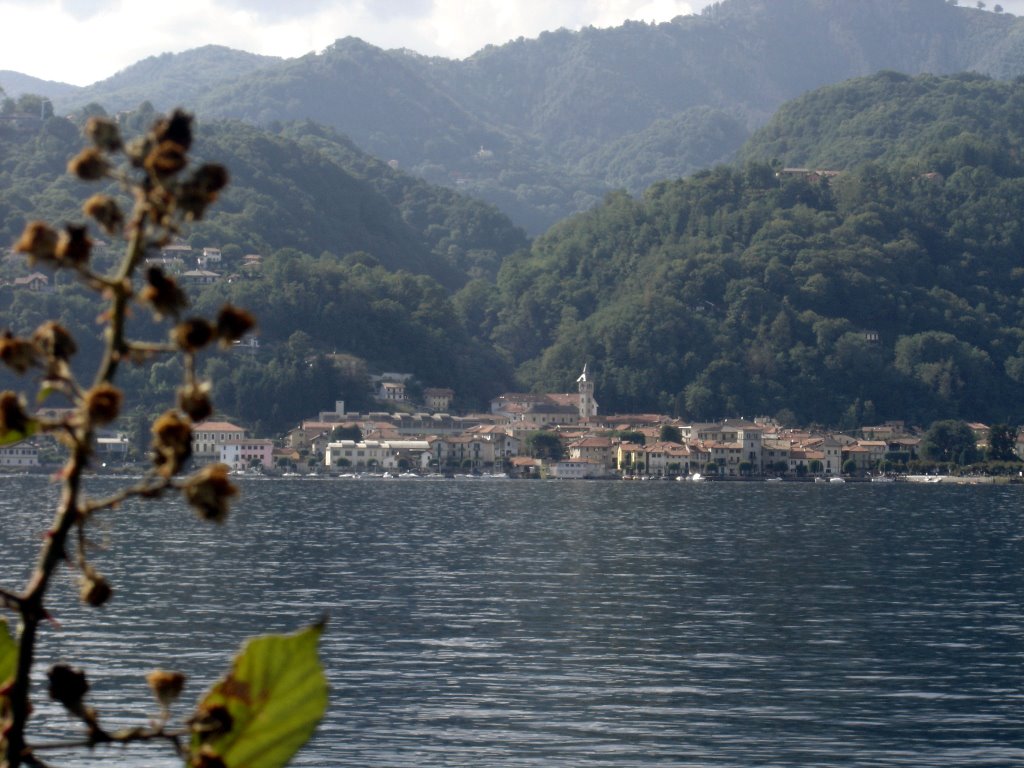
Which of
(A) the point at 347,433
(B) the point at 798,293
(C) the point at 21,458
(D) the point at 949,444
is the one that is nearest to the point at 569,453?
(A) the point at 347,433

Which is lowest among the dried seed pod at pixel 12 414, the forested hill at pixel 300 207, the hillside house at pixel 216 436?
the hillside house at pixel 216 436

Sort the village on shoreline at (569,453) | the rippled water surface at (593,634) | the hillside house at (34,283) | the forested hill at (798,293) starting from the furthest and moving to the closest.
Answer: the forested hill at (798,293)
the hillside house at (34,283)
the village on shoreline at (569,453)
the rippled water surface at (593,634)

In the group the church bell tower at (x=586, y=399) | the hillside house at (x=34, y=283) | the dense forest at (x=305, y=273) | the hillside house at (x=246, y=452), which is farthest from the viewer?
the church bell tower at (x=586, y=399)

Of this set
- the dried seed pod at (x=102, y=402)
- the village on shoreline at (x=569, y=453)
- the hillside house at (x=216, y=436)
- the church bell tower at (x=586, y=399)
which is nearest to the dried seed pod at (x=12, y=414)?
the dried seed pod at (x=102, y=402)

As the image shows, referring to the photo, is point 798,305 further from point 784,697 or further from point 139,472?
point 784,697

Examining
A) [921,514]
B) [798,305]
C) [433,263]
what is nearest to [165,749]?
[921,514]

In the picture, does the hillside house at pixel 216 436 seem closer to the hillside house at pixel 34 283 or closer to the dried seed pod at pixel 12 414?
the hillside house at pixel 34 283

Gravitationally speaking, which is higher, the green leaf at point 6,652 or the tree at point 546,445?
the green leaf at point 6,652
